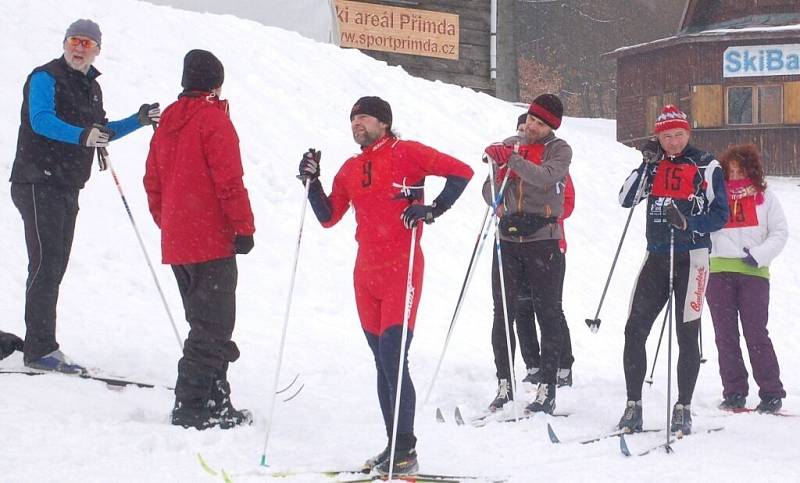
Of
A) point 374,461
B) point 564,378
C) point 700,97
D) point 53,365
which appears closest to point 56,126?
point 53,365

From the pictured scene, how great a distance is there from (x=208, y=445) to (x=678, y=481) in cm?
241

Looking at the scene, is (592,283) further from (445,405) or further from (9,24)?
(9,24)

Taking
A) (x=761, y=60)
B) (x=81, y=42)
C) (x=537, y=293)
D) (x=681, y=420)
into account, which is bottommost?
(x=681, y=420)

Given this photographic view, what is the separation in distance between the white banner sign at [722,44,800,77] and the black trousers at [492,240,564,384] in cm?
2131

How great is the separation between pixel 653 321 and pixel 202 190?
2860mm

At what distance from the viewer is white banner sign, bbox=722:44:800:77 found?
85.1 feet

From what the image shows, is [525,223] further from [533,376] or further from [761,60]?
[761,60]

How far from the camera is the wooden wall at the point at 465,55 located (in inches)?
784

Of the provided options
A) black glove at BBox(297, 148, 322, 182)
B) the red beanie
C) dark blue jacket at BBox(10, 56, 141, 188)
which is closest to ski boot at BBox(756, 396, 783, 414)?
the red beanie

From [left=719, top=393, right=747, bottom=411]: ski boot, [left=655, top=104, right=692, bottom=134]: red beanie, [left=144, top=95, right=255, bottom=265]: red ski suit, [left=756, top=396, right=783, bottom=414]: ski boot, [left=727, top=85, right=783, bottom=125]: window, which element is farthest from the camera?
[left=727, top=85, right=783, bottom=125]: window

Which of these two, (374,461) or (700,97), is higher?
(700,97)

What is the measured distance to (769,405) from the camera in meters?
7.43

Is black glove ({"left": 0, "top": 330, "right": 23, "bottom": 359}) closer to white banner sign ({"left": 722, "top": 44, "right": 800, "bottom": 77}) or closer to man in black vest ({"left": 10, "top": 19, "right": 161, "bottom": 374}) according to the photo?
man in black vest ({"left": 10, "top": 19, "right": 161, "bottom": 374})

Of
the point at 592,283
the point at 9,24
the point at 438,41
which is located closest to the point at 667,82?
the point at 438,41
